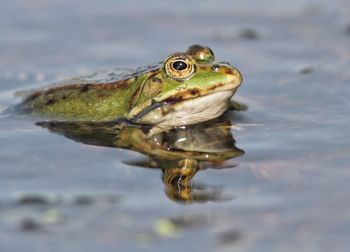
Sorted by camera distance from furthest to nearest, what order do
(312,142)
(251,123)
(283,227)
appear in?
(251,123) → (312,142) → (283,227)

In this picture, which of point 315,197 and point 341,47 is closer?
point 315,197

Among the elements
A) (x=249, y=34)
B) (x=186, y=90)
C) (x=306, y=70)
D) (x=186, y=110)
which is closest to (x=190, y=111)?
(x=186, y=110)

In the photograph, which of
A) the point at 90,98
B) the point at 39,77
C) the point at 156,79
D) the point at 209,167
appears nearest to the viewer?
the point at 209,167

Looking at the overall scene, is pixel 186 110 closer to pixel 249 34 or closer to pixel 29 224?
pixel 29 224

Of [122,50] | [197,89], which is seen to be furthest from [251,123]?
[122,50]

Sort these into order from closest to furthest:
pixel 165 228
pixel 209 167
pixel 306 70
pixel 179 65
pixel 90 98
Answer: pixel 165 228 → pixel 209 167 → pixel 179 65 → pixel 90 98 → pixel 306 70

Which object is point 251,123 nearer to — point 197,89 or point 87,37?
point 197,89

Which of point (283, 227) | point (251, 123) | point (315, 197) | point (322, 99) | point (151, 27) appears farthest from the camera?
point (151, 27)

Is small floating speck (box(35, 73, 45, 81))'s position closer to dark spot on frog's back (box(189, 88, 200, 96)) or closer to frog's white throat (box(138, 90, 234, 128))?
frog's white throat (box(138, 90, 234, 128))
